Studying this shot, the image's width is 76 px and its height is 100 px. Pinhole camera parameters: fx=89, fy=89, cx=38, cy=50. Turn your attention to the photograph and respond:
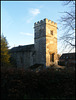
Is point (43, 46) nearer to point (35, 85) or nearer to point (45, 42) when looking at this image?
point (45, 42)

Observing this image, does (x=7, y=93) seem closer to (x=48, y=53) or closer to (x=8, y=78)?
(x=8, y=78)

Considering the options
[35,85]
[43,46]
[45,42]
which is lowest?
[35,85]

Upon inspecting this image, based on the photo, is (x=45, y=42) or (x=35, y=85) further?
(x=45, y=42)

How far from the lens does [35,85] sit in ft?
20.7

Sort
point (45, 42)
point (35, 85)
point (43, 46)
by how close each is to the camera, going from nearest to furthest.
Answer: point (35, 85) → point (45, 42) → point (43, 46)

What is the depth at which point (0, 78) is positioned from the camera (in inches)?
241

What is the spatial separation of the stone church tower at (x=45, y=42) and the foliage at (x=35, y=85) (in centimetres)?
1253

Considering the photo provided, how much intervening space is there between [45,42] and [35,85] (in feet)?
45.9

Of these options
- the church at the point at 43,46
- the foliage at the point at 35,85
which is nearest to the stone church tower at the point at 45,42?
the church at the point at 43,46

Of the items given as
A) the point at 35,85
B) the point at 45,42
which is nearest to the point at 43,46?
the point at 45,42

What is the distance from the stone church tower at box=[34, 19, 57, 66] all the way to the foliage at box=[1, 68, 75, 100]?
1253 centimetres

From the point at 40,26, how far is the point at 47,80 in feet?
54.0

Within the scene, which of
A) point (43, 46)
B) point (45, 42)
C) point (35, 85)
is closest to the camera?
point (35, 85)

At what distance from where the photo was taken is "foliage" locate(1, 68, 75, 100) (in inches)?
234
